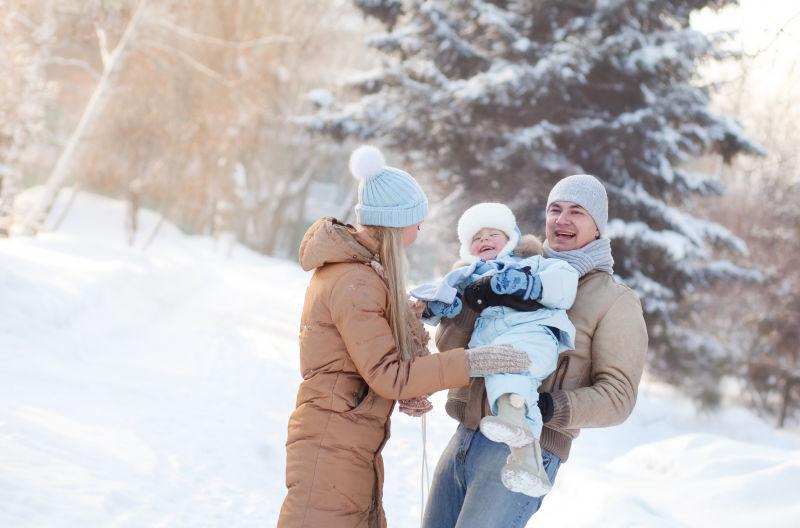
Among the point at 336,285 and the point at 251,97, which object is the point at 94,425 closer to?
the point at 336,285

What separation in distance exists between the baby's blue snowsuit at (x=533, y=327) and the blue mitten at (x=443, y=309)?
63mm

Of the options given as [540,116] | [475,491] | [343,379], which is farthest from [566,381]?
[540,116]

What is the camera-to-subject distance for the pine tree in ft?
32.1

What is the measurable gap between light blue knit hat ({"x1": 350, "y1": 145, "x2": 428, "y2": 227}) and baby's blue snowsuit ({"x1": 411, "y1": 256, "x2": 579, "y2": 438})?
0.97ft

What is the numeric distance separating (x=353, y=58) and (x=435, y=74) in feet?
80.1

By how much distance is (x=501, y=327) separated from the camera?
2562 millimetres

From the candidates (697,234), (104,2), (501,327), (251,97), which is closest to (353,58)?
(251,97)

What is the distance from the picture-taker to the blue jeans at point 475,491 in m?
2.46

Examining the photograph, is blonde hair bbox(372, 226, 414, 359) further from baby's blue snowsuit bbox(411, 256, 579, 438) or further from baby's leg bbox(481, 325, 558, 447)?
baby's leg bbox(481, 325, 558, 447)

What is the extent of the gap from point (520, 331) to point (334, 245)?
72cm

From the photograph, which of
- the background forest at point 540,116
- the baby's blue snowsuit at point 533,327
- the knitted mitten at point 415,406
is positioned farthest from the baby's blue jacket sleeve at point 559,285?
the background forest at point 540,116

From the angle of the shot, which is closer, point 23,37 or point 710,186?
point 710,186

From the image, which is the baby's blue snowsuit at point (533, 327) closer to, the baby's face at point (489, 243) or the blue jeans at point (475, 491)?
the blue jeans at point (475, 491)

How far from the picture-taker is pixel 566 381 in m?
2.61
